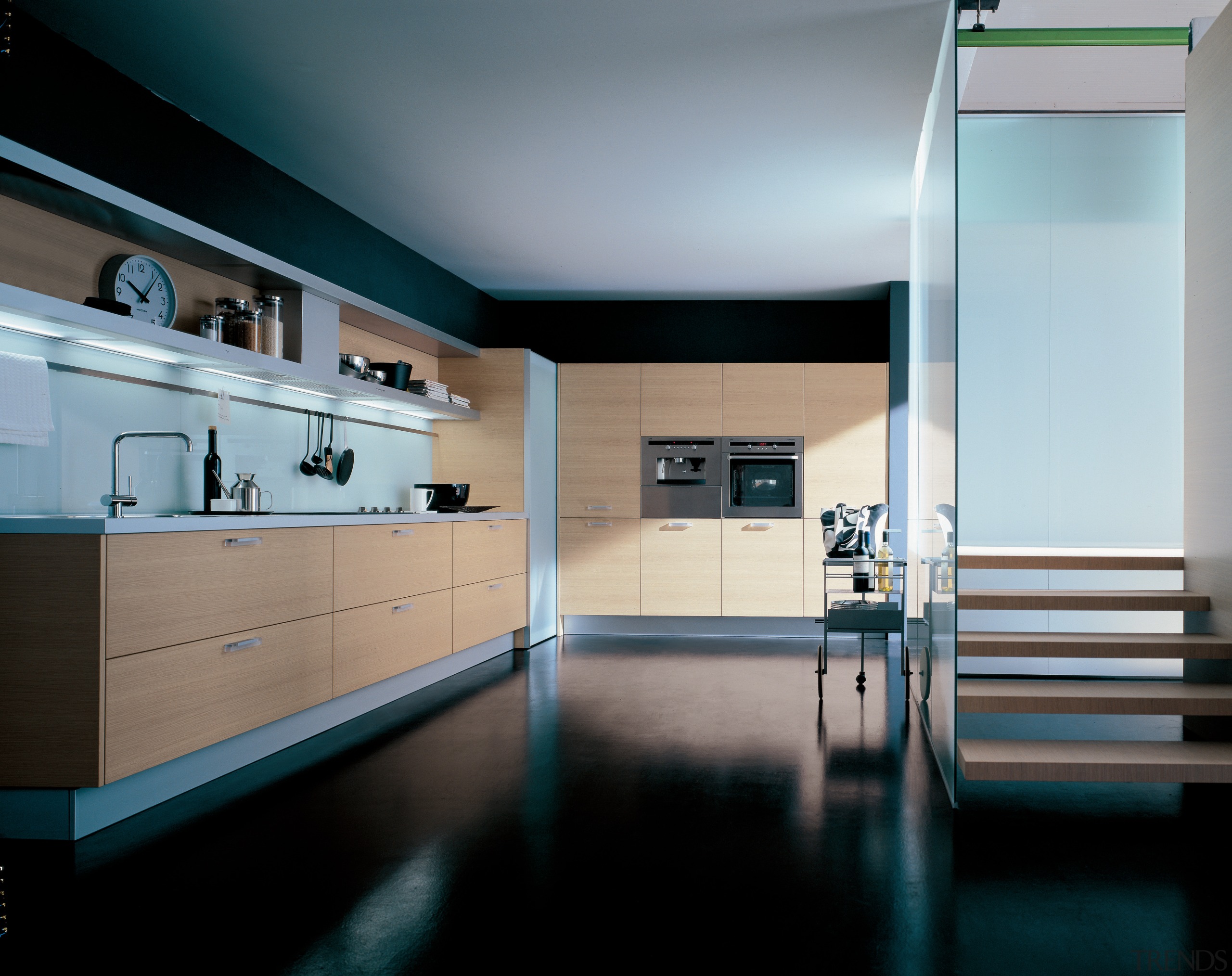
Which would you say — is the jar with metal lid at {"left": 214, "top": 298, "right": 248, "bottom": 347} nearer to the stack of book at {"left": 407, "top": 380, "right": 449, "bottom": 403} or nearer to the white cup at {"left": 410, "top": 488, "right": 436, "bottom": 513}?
the stack of book at {"left": 407, "top": 380, "right": 449, "bottom": 403}

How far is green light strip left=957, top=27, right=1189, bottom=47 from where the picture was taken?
325 centimetres

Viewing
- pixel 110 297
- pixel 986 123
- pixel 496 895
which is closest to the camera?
pixel 496 895

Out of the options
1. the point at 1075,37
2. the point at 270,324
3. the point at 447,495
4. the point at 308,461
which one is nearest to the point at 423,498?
the point at 447,495

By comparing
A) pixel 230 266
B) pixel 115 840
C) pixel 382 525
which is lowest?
pixel 115 840

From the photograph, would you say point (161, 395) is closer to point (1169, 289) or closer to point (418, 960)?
point (418, 960)

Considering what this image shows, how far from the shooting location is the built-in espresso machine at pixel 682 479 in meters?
6.98

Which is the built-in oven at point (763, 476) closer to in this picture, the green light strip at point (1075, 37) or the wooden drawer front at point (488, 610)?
the wooden drawer front at point (488, 610)

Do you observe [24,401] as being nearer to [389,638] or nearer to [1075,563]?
[389,638]

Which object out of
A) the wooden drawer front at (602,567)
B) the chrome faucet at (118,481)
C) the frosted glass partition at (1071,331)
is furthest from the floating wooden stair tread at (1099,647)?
the wooden drawer front at (602,567)

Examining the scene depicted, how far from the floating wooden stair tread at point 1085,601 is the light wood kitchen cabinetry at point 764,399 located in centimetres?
320

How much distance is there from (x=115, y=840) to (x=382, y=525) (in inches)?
73.6

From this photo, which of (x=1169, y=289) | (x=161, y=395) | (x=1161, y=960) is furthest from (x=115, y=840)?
(x=1169, y=289)

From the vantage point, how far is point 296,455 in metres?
4.74

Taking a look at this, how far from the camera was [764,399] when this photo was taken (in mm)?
6984
